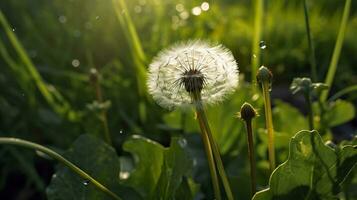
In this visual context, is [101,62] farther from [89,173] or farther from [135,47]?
[89,173]

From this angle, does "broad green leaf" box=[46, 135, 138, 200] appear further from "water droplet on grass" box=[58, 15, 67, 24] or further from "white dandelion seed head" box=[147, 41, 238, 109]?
"water droplet on grass" box=[58, 15, 67, 24]

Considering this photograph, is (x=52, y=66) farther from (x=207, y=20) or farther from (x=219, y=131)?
(x=219, y=131)

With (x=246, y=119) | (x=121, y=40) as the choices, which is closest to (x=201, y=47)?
(x=246, y=119)

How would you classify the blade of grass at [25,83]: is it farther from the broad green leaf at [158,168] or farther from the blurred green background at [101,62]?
the broad green leaf at [158,168]

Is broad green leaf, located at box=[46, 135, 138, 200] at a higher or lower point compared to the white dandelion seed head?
lower

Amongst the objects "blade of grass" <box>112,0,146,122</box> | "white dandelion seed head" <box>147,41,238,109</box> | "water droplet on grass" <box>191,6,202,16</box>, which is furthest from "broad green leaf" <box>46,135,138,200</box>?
"water droplet on grass" <box>191,6,202,16</box>

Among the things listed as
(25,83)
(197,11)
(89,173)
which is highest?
(197,11)

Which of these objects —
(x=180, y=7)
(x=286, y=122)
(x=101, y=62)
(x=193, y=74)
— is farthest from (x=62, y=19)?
(x=193, y=74)
